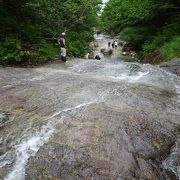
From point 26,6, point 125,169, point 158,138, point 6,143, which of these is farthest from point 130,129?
point 26,6

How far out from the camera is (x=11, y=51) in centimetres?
1503

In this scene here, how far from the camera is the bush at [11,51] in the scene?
14.7m

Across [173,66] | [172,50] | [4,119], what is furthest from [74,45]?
[4,119]

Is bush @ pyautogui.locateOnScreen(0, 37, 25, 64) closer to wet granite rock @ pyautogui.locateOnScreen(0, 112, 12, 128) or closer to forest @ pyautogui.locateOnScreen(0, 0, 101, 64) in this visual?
forest @ pyautogui.locateOnScreen(0, 0, 101, 64)

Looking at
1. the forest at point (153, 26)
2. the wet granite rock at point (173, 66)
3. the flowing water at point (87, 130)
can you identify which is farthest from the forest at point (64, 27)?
the flowing water at point (87, 130)

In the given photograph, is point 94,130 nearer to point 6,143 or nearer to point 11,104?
point 6,143

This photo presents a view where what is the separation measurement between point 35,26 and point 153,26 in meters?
13.2

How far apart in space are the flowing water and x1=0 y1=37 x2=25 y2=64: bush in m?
3.57

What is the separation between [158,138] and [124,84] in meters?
4.44

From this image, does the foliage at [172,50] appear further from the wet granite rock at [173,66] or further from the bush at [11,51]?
the bush at [11,51]

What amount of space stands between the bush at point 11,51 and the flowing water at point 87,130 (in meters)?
3.57

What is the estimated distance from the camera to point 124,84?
11.3 meters

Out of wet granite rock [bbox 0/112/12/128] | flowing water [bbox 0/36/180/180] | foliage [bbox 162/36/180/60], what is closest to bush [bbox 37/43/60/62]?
flowing water [bbox 0/36/180/180]

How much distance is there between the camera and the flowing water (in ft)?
19.3
